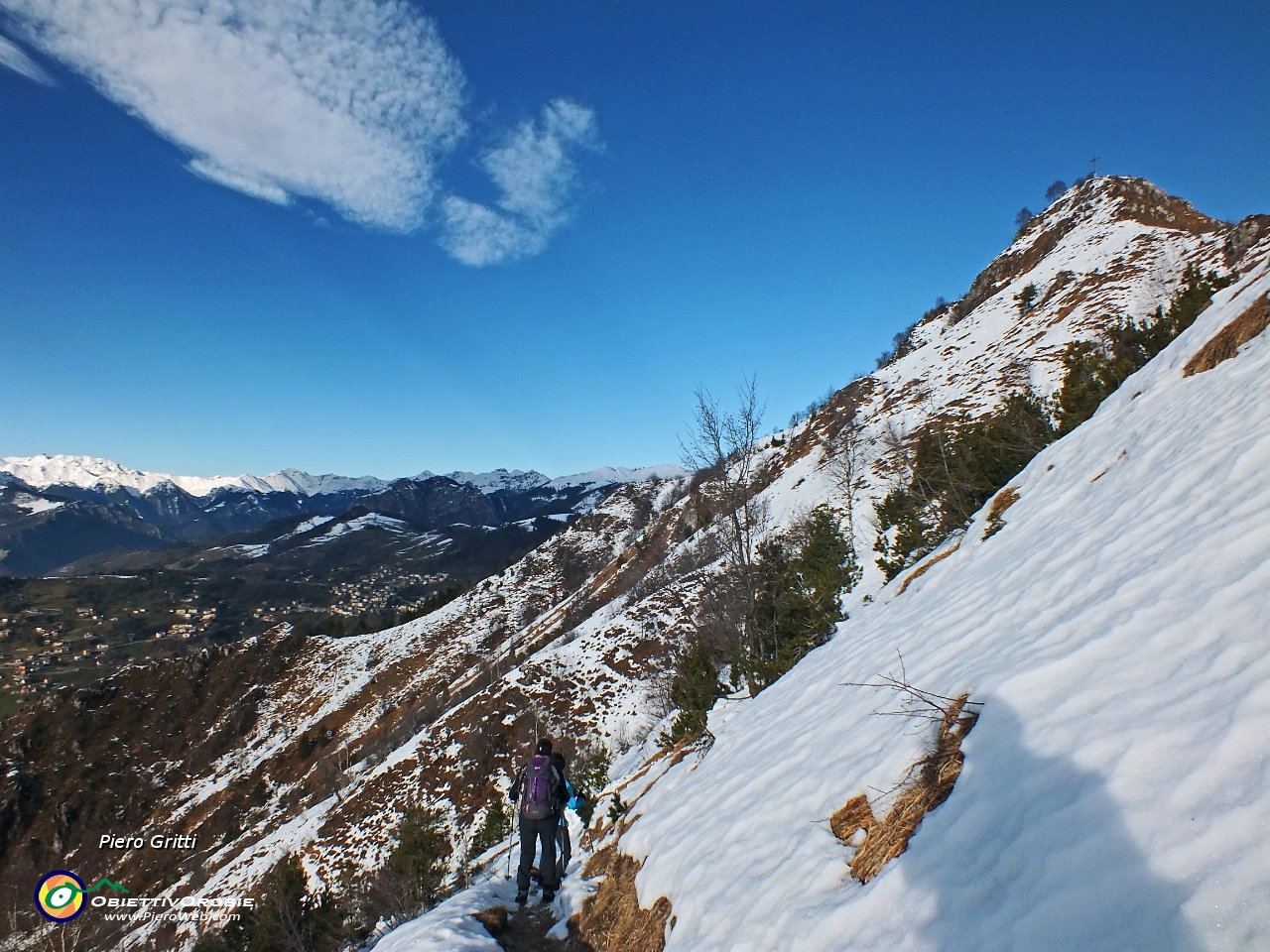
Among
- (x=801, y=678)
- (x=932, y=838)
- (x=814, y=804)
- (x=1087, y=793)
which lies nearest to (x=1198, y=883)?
(x=1087, y=793)

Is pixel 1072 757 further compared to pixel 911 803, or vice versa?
pixel 911 803

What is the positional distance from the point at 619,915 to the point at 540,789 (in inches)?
78.6

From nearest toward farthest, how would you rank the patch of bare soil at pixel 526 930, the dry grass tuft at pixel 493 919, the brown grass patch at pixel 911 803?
1. the brown grass patch at pixel 911 803
2. the patch of bare soil at pixel 526 930
3. the dry grass tuft at pixel 493 919

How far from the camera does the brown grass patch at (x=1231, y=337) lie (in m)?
A: 7.03

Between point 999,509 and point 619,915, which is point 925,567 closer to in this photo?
point 999,509

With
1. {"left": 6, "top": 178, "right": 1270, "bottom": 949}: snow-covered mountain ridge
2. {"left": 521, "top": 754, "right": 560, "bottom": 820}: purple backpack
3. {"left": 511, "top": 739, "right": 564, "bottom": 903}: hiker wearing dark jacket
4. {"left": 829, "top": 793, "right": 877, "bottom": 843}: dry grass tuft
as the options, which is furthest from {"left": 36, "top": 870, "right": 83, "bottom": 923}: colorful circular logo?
{"left": 829, "top": 793, "right": 877, "bottom": 843}: dry grass tuft

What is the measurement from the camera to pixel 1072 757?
2682 mm

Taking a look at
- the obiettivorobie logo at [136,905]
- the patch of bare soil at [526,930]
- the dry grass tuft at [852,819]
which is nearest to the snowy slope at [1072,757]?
the dry grass tuft at [852,819]

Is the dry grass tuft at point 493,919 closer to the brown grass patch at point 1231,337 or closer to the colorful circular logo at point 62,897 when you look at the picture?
the brown grass patch at point 1231,337

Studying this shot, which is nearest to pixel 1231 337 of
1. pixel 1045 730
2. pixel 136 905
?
pixel 1045 730

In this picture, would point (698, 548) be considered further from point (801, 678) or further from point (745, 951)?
point (745, 951)

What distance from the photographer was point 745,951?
11.3 ft

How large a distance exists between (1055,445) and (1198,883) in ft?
36.2

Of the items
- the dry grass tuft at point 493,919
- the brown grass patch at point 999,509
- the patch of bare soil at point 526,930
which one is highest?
the brown grass patch at point 999,509
